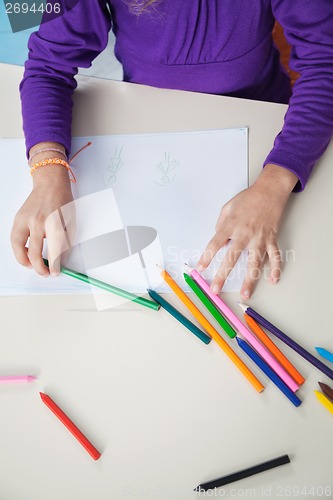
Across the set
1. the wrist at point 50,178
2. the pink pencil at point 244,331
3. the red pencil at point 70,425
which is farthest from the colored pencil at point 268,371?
the wrist at point 50,178

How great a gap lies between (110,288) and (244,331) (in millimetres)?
152

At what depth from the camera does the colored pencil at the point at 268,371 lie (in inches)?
17.8

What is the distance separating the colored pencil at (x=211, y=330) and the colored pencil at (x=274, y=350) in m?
0.03

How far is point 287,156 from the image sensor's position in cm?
56

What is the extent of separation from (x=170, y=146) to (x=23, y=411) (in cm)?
35

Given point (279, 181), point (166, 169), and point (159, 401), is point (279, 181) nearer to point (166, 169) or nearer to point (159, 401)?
point (166, 169)

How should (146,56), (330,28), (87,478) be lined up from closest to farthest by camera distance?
(87,478) → (330,28) → (146,56)

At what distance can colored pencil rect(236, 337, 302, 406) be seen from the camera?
45 centimetres

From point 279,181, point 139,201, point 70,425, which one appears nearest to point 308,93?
point 279,181

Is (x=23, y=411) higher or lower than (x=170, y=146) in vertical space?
lower

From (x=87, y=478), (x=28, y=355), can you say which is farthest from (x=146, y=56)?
(x=87, y=478)

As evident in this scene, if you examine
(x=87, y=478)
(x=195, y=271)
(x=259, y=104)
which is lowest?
(x=87, y=478)

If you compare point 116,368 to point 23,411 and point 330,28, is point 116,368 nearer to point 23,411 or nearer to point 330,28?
point 23,411

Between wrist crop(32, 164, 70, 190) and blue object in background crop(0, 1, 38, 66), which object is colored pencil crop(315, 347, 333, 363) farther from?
blue object in background crop(0, 1, 38, 66)
